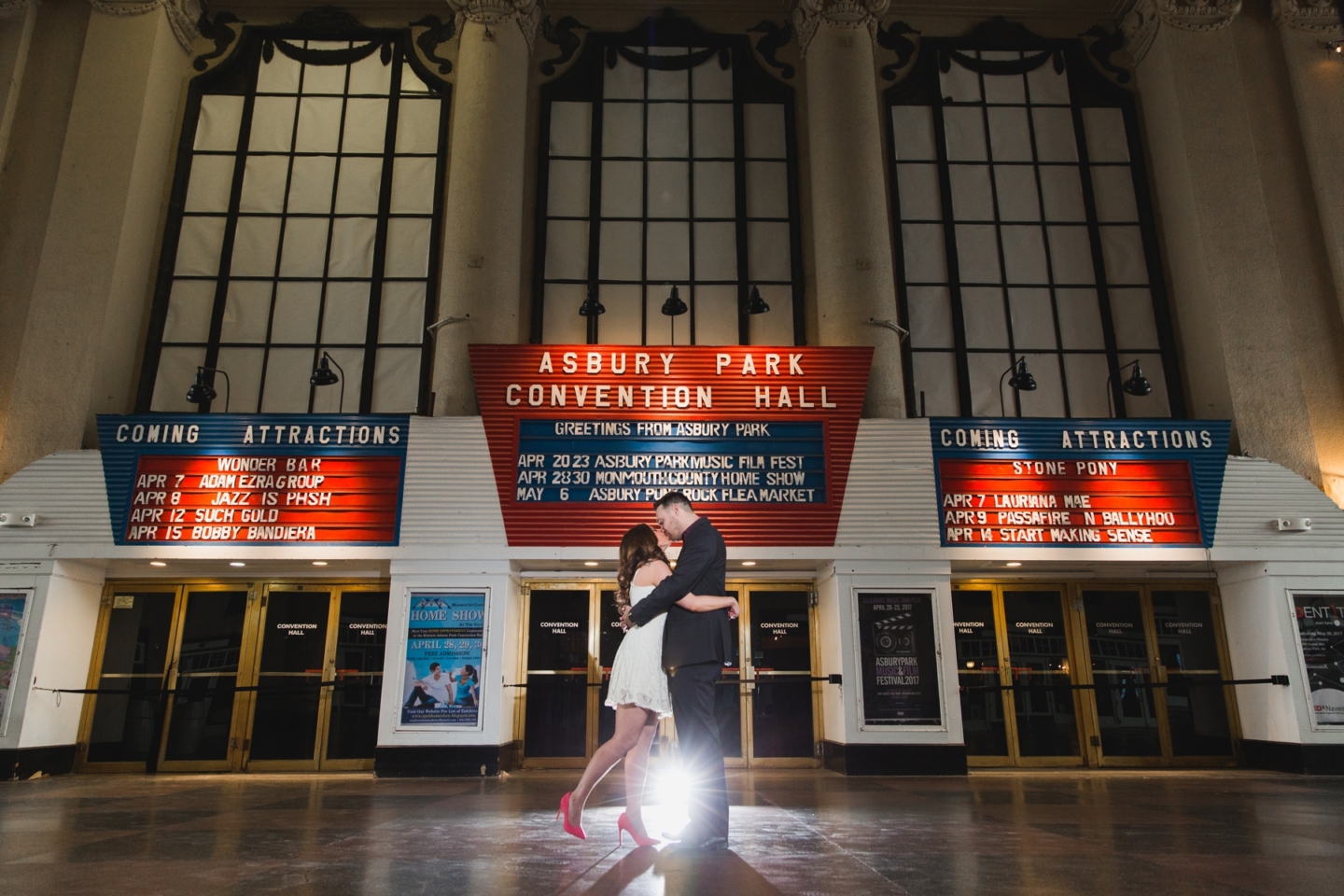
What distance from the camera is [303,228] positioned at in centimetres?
1238

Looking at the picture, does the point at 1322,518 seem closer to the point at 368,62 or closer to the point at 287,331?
the point at 287,331

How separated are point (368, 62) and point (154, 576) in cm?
857

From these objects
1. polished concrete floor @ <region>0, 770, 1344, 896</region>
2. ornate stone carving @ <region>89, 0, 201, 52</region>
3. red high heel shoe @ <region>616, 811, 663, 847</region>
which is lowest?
polished concrete floor @ <region>0, 770, 1344, 896</region>

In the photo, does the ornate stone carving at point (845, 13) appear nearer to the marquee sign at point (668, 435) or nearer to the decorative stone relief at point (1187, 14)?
the decorative stone relief at point (1187, 14)

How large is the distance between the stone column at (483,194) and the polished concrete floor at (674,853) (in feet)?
17.7

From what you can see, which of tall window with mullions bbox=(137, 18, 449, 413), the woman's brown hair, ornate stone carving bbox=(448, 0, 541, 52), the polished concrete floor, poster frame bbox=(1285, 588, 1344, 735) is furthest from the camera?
ornate stone carving bbox=(448, 0, 541, 52)

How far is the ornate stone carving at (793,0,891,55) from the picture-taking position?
12.5 meters

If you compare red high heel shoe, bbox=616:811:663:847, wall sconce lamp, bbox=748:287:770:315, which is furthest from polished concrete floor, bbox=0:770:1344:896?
wall sconce lamp, bbox=748:287:770:315

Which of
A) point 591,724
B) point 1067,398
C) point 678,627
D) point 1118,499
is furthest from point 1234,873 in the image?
point 1067,398

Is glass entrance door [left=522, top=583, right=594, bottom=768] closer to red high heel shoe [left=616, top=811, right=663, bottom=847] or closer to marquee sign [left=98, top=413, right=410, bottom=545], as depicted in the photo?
marquee sign [left=98, top=413, right=410, bottom=545]

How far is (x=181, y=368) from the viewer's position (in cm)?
1161

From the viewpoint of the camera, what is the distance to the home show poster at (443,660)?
9281mm

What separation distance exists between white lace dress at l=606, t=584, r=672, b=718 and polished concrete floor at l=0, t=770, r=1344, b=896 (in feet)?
2.55

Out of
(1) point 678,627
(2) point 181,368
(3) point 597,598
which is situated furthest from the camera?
(2) point 181,368
